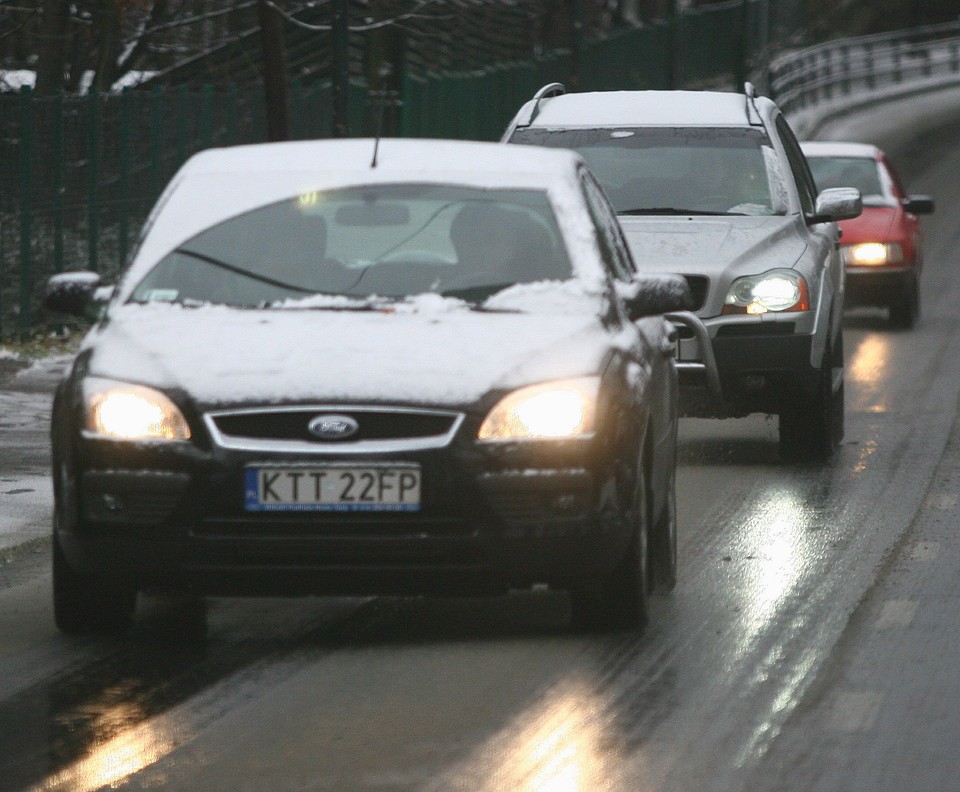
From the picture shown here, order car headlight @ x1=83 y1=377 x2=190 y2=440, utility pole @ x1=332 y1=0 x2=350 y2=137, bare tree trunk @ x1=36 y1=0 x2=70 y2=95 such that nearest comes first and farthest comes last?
car headlight @ x1=83 y1=377 x2=190 y2=440 < utility pole @ x1=332 y1=0 x2=350 y2=137 < bare tree trunk @ x1=36 y1=0 x2=70 y2=95

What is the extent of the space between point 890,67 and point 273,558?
5715cm

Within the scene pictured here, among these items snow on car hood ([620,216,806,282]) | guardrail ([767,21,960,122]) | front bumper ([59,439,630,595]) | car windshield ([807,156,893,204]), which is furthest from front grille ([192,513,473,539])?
guardrail ([767,21,960,122])

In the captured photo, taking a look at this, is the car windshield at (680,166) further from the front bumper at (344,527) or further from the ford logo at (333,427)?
the ford logo at (333,427)

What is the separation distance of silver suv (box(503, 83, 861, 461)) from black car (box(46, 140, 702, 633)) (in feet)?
11.7

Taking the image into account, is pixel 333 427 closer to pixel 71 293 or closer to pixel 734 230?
pixel 71 293

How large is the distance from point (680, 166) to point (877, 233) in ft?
29.1

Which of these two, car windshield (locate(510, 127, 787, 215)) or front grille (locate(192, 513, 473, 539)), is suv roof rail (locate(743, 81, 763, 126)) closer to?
car windshield (locate(510, 127, 787, 215))

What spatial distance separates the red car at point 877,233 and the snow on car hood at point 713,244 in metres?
8.52

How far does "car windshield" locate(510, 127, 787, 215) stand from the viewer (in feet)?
41.2

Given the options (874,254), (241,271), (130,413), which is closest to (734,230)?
A: (241,271)

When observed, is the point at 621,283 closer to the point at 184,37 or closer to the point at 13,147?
the point at 13,147

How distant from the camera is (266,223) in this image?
25.8 feet

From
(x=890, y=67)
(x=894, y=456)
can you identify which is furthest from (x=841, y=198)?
(x=890, y=67)

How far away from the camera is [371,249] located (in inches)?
307
